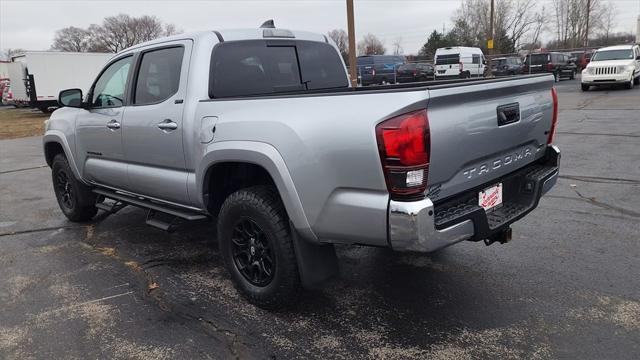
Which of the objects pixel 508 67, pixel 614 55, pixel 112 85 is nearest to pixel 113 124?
pixel 112 85

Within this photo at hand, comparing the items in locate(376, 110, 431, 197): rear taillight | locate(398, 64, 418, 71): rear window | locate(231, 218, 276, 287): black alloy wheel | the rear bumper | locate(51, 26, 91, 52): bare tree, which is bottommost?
locate(231, 218, 276, 287): black alloy wheel

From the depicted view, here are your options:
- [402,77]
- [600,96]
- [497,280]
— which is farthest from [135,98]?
[402,77]

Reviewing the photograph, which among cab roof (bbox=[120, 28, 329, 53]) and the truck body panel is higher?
cab roof (bbox=[120, 28, 329, 53])

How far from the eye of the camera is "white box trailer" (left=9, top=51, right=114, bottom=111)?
24.5 metres

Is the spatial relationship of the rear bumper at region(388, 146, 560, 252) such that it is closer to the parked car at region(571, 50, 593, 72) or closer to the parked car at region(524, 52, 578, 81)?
the parked car at region(524, 52, 578, 81)

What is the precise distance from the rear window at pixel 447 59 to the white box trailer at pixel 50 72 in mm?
19705

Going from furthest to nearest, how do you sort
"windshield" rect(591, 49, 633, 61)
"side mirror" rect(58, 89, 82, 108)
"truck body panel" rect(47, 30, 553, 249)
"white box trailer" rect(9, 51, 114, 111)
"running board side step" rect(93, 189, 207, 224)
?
1. "white box trailer" rect(9, 51, 114, 111)
2. "windshield" rect(591, 49, 633, 61)
3. "side mirror" rect(58, 89, 82, 108)
4. "running board side step" rect(93, 189, 207, 224)
5. "truck body panel" rect(47, 30, 553, 249)

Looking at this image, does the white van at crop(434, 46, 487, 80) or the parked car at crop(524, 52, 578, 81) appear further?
the white van at crop(434, 46, 487, 80)

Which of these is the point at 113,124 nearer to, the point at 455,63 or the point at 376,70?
the point at 376,70

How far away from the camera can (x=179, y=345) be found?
123 inches

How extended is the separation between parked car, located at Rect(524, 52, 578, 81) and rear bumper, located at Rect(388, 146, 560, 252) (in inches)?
1182

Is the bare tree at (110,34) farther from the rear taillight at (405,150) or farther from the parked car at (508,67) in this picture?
the rear taillight at (405,150)

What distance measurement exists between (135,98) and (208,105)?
122 centimetres

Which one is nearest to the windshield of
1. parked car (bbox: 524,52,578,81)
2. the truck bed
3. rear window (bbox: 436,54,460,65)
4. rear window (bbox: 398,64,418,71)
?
parked car (bbox: 524,52,578,81)
